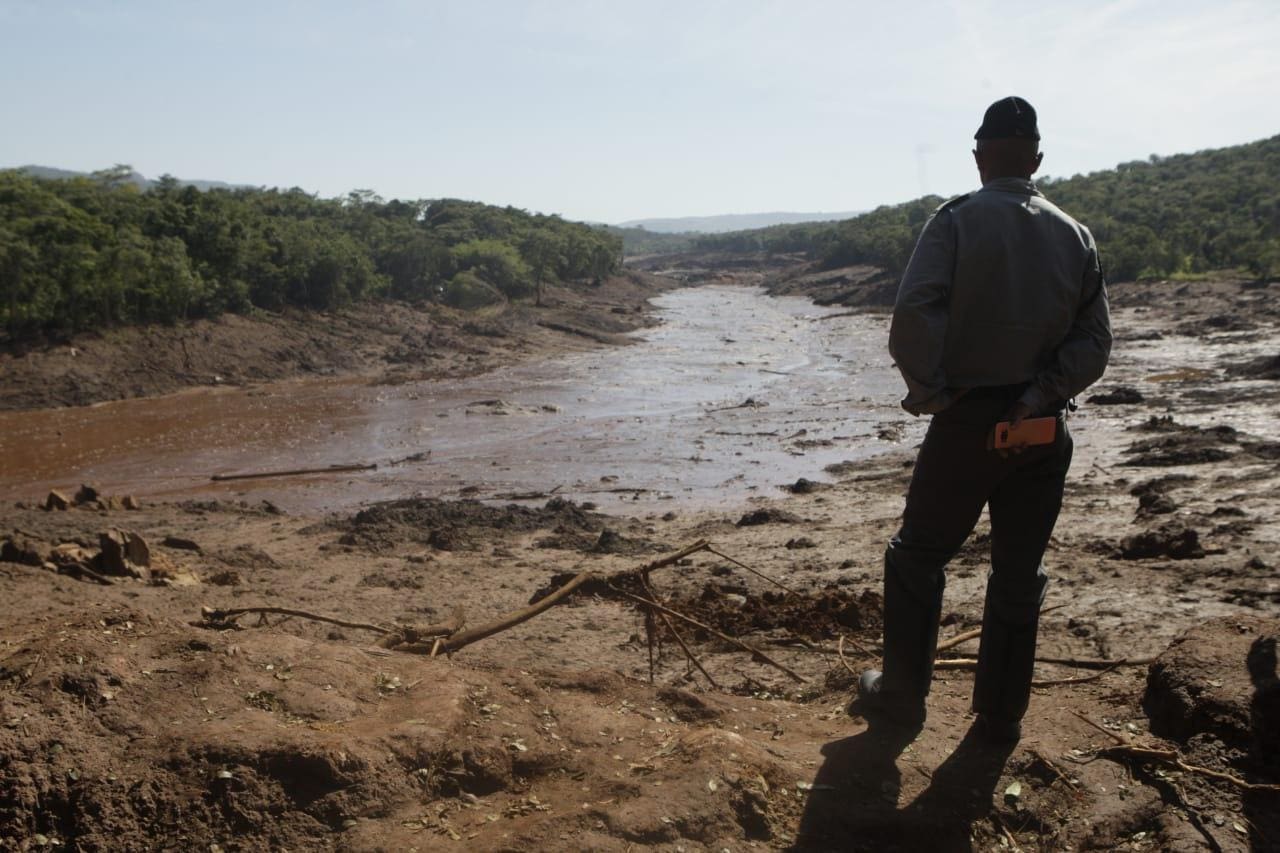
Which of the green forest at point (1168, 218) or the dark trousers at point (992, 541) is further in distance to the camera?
the green forest at point (1168, 218)

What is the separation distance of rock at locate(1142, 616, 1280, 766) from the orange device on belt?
40.4 inches

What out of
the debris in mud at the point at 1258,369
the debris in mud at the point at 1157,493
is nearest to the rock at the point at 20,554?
the debris in mud at the point at 1157,493

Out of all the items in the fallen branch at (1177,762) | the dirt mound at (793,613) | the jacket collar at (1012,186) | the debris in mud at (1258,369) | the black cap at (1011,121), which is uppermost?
the black cap at (1011,121)

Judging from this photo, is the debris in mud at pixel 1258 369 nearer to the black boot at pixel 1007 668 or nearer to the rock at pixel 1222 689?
the rock at pixel 1222 689

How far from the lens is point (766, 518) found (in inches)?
394

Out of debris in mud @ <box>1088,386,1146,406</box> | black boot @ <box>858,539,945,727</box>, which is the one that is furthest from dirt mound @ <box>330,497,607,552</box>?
debris in mud @ <box>1088,386,1146,406</box>

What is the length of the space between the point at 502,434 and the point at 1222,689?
15.8 metres

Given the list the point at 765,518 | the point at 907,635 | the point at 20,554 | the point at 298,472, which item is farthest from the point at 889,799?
the point at 298,472

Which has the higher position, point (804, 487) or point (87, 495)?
point (87, 495)

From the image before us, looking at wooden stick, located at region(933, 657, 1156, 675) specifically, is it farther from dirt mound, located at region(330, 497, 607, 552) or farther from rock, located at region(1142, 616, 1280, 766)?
dirt mound, located at region(330, 497, 607, 552)

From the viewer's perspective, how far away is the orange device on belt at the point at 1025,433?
293 centimetres

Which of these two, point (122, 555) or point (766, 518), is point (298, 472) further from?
point (766, 518)

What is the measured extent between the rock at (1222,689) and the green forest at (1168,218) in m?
23.2

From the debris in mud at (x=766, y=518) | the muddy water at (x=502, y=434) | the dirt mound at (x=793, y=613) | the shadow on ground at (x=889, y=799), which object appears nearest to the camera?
the shadow on ground at (x=889, y=799)
